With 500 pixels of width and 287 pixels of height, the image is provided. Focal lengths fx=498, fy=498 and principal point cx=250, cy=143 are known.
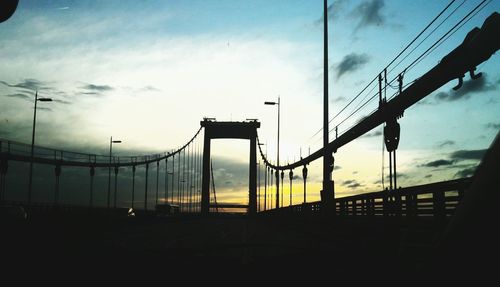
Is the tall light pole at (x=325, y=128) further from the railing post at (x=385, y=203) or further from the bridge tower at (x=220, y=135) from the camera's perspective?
the bridge tower at (x=220, y=135)

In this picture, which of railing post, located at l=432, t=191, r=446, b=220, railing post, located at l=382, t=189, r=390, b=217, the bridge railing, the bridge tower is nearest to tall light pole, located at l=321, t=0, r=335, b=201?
the bridge railing

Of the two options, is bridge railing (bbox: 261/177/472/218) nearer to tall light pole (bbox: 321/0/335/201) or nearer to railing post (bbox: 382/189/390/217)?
railing post (bbox: 382/189/390/217)

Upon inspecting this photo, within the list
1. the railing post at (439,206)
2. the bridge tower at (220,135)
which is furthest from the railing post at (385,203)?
the bridge tower at (220,135)

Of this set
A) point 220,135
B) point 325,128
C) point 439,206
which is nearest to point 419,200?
point 439,206

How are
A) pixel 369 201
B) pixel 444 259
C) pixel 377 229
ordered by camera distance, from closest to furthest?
pixel 444 259 < pixel 377 229 < pixel 369 201

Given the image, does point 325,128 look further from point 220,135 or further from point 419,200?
point 220,135

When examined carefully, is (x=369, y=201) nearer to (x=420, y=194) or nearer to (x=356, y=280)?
(x=420, y=194)

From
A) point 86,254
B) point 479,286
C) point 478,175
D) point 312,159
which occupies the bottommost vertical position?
point 86,254

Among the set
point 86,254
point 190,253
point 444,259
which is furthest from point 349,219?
point 444,259

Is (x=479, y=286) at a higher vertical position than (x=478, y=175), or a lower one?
lower

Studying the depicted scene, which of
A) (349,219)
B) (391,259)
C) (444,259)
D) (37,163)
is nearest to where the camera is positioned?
(444,259)

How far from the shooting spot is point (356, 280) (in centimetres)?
732

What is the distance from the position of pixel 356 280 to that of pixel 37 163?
65447 millimetres

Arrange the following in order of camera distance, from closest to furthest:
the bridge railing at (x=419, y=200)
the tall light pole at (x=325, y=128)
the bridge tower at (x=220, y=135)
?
the bridge railing at (x=419, y=200), the tall light pole at (x=325, y=128), the bridge tower at (x=220, y=135)
